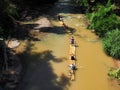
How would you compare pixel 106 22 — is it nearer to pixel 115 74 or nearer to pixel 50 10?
pixel 115 74

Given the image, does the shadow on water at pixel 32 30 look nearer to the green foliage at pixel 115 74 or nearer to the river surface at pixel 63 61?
the river surface at pixel 63 61

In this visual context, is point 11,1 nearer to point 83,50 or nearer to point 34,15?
point 34,15

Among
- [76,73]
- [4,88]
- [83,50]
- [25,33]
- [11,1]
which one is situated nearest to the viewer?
[4,88]

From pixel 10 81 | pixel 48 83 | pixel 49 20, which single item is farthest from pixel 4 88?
pixel 49 20

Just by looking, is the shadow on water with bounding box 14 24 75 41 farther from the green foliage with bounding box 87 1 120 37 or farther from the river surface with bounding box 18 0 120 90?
the green foliage with bounding box 87 1 120 37

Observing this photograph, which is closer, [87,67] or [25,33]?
[87,67]

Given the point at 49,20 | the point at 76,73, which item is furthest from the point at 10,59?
the point at 49,20

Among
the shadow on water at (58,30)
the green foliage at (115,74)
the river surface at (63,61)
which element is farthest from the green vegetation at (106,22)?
the green foliage at (115,74)

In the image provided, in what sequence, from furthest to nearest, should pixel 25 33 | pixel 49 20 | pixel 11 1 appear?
pixel 11 1
pixel 49 20
pixel 25 33

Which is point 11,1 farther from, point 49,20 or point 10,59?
point 10,59

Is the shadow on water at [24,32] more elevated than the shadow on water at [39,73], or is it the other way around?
the shadow on water at [24,32]
